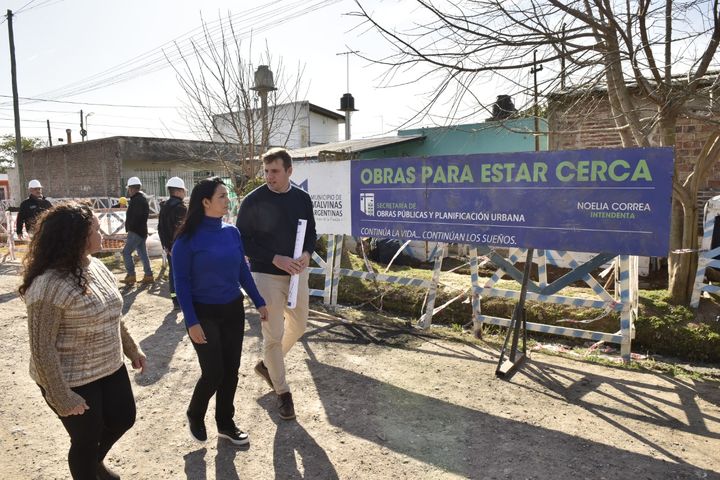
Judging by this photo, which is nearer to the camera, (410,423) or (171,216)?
(410,423)

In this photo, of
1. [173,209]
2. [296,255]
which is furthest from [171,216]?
[296,255]

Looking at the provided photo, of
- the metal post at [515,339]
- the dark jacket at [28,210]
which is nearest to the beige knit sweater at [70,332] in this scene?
the metal post at [515,339]

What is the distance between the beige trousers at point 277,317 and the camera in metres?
3.90

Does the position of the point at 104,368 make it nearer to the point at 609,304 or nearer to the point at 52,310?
the point at 52,310

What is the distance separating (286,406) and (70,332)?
189 cm

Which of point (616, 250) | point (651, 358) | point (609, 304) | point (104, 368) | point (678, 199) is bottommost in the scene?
point (651, 358)

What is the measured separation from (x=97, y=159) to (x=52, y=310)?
28636 millimetres

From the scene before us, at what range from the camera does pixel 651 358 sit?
5.38 metres

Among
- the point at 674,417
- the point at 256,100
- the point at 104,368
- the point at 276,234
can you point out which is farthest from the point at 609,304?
the point at 256,100

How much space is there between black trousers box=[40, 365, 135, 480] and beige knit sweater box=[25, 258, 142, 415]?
2.9 inches

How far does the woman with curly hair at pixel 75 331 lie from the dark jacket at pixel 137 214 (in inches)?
256

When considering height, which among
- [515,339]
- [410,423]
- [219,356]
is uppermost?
[219,356]

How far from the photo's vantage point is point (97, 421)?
8.35 feet

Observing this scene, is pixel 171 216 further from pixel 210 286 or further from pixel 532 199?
pixel 532 199
